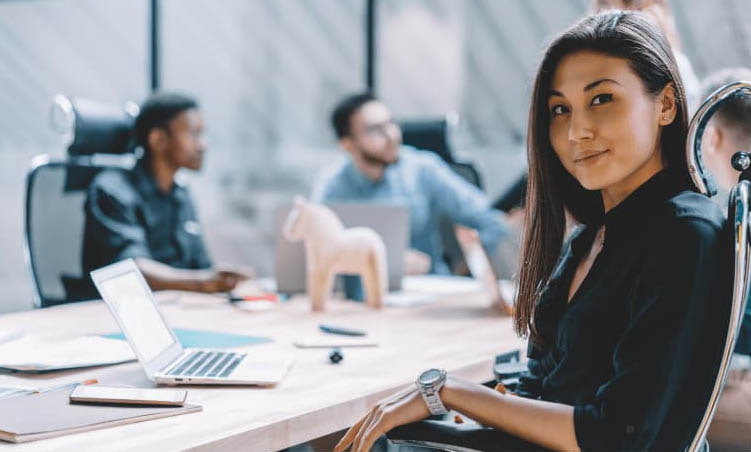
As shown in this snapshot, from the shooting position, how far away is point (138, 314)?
4.86 feet

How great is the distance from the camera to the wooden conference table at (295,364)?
1.09 meters

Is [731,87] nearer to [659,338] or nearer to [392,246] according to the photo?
[659,338]

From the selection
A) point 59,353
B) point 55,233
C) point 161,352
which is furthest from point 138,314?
point 55,233

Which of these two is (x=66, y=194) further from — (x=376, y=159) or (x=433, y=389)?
(x=433, y=389)

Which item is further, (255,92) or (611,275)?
(255,92)

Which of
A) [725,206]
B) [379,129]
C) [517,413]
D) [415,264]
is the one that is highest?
[379,129]

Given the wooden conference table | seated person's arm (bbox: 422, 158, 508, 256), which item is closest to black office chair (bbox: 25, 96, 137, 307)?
the wooden conference table

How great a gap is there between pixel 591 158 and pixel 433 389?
1.28ft

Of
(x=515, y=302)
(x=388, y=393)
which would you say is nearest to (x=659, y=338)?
(x=515, y=302)

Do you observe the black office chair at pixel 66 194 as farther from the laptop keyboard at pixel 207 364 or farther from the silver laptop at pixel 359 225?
the laptop keyboard at pixel 207 364

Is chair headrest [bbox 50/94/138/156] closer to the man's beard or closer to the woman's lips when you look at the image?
the man's beard

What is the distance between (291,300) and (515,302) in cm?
112

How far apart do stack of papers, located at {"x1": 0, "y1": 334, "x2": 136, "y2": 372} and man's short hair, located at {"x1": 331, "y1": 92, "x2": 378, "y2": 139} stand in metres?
2.13

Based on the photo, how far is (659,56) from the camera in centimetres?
110
